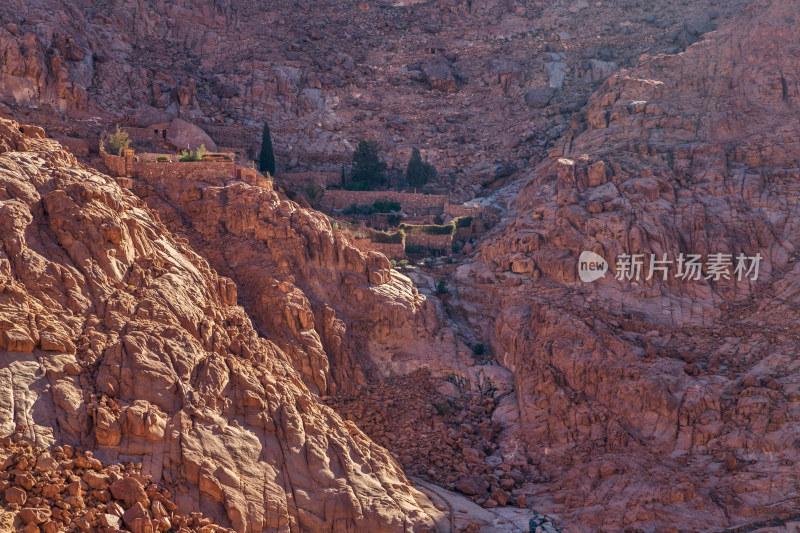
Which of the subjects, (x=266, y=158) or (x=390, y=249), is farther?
(x=266, y=158)

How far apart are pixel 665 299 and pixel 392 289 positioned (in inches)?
429

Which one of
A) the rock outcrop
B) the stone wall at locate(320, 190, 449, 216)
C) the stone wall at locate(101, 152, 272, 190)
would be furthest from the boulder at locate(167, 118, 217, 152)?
the rock outcrop

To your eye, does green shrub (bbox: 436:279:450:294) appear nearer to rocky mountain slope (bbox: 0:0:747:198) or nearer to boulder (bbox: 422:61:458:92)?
rocky mountain slope (bbox: 0:0:747:198)

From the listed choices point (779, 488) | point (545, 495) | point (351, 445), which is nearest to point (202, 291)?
point (351, 445)

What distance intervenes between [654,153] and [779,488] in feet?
66.8

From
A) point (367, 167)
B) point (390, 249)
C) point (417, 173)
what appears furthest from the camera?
point (367, 167)

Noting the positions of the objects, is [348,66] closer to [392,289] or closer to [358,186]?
[358,186]

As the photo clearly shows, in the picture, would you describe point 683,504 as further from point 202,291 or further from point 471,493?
point 202,291

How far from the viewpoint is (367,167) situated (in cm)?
5753

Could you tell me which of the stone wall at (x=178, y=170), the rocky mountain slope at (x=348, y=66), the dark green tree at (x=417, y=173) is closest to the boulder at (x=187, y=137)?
the rocky mountain slope at (x=348, y=66)

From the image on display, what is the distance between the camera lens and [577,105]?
63406mm

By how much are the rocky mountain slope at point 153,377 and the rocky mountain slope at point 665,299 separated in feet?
26.1

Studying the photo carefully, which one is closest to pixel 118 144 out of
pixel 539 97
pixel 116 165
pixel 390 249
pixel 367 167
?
pixel 116 165

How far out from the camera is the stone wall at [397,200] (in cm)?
5303
